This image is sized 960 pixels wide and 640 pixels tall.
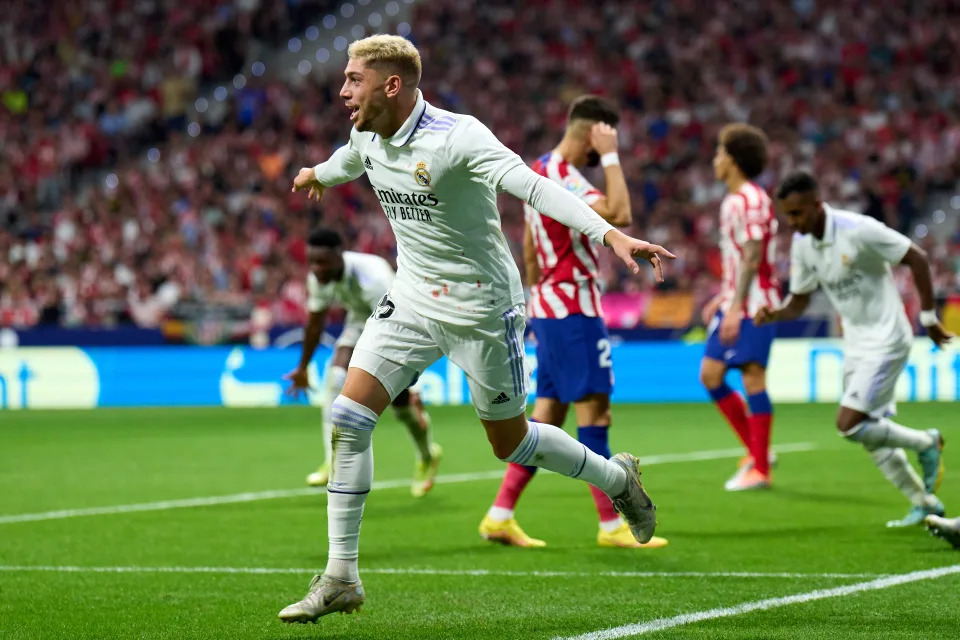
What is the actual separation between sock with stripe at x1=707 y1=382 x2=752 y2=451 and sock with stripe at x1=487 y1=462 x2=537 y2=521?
335 centimetres

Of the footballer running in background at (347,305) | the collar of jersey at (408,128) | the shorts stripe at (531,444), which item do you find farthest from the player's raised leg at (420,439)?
the collar of jersey at (408,128)

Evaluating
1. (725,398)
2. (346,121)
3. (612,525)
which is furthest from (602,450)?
(346,121)

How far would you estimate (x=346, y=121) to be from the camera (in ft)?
97.7

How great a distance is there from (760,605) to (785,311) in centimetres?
299

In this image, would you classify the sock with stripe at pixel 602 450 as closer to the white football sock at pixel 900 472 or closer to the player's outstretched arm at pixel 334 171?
the white football sock at pixel 900 472

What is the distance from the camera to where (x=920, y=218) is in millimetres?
26109

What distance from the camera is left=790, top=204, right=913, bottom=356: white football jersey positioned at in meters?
8.46

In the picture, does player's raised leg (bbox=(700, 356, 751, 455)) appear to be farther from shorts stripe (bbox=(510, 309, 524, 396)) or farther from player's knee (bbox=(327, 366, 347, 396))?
shorts stripe (bbox=(510, 309, 524, 396))

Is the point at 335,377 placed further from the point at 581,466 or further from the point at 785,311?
the point at 581,466

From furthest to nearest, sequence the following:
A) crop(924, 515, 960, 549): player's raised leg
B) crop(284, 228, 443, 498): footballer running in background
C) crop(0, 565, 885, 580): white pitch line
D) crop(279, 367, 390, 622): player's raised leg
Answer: crop(284, 228, 443, 498): footballer running in background
crop(924, 515, 960, 549): player's raised leg
crop(0, 565, 885, 580): white pitch line
crop(279, 367, 390, 622): player's raised leg

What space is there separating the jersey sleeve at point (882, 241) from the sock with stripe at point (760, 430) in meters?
2.74

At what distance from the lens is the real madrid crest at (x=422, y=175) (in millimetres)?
5723

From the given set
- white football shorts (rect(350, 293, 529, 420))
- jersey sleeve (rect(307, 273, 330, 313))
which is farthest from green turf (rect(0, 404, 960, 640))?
jersey sleeve (rect(307, 273, 330, 313))

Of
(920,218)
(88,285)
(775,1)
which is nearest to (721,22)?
(775,1)
